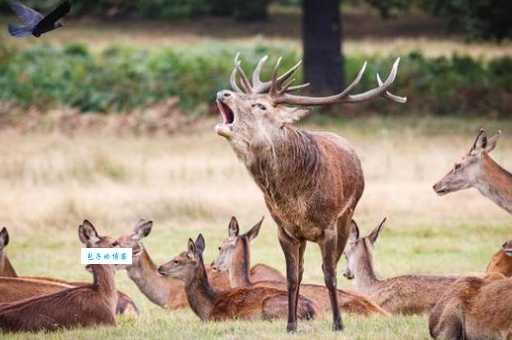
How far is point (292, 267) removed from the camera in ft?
40.1

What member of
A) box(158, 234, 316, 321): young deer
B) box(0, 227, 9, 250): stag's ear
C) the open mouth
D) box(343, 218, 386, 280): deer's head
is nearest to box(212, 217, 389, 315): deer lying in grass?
box(158, 234, 316, 321): young deer

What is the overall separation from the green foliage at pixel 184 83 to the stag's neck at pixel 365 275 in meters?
16.5

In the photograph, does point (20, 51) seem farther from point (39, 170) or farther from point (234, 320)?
point (234, 320)

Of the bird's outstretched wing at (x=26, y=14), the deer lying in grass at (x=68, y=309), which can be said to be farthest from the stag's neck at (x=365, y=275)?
the bird's outstretched wing at (x=26, y=14)

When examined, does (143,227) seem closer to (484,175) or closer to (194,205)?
(484,175)

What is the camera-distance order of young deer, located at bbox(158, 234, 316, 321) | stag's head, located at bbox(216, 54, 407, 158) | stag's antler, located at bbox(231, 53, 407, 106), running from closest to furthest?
stag's head, located at bbox(216, 54, 407, 158) → stag's antler, located at bbox(231, 53, 407, 106) → young deer, located at bbox(158, 234, 316, 321)

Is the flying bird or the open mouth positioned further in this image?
the flying bird

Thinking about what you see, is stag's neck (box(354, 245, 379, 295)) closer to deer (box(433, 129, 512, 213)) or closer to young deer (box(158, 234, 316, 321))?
deer (box(433, 129, 512, 213))

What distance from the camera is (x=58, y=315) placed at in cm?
1248

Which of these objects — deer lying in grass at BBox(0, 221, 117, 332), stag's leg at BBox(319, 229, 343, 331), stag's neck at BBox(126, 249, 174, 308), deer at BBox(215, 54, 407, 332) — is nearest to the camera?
deer at BBox(215, 54, 407, 332)

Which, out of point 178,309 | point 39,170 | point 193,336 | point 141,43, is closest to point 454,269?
point 178,309

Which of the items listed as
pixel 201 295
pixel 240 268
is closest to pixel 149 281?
pixel 240 268

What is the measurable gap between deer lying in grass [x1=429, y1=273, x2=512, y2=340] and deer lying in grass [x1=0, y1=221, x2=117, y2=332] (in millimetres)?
2853

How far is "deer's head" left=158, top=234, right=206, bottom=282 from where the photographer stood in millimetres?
14117
